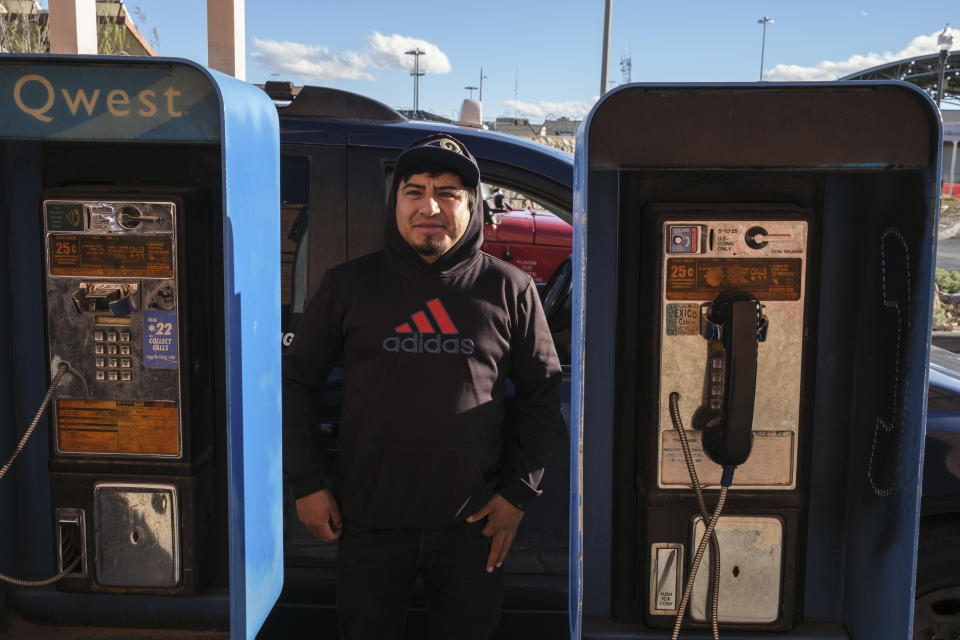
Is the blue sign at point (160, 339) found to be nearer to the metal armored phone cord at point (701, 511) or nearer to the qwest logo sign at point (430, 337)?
the qwest logo sign at point (430, 337)

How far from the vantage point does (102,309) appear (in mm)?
2281

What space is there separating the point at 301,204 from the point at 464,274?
2.79 feet

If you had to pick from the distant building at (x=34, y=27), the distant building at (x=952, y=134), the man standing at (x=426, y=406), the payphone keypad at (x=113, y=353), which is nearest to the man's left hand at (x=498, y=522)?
the man standing at (x=426, y=406)

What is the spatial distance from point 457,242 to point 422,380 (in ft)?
1.18

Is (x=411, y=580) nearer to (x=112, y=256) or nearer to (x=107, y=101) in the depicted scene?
(x=112, y=256)

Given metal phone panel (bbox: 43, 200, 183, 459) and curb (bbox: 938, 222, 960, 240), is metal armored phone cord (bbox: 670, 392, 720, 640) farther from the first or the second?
curb (bbox: 938, 222, 960, 240)

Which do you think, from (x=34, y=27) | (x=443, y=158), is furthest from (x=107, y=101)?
(x=34, y=27)

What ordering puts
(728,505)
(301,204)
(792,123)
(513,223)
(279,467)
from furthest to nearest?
(513,223) → (301,204) → (279,467) → (728,505) → (792,123)

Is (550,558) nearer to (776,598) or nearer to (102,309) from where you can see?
(776,598)

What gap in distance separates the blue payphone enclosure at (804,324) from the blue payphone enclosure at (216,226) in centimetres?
86

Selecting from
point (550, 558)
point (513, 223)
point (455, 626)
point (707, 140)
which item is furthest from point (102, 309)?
point (513, 223)

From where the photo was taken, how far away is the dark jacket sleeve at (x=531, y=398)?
6.97ft

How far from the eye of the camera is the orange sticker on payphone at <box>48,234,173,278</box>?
7.37 ft

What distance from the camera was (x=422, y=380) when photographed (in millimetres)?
2035
